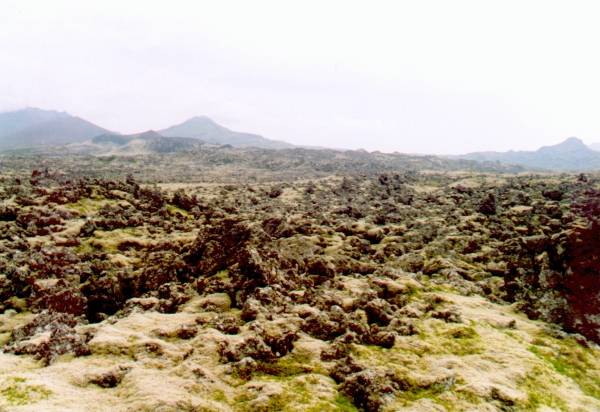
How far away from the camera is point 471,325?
20594 mm

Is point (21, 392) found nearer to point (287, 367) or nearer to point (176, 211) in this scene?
point (287, 367)

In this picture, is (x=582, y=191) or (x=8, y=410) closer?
(x=8, y=410)

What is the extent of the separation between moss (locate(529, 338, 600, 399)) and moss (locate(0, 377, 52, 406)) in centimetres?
1772

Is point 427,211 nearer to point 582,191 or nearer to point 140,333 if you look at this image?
point 582,191

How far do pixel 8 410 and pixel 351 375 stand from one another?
9.79 metres

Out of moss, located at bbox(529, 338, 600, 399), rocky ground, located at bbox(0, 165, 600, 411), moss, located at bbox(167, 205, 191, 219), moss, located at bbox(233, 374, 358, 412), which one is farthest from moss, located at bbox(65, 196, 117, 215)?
moss, located at bbox(529, 338, 600, 399)

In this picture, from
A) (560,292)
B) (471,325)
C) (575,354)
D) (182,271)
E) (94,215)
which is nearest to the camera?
(575,354)

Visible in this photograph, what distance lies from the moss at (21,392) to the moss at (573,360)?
17719 millimetres

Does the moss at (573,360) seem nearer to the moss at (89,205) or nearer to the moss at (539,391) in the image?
the moss at (539,391)

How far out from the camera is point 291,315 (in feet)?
65.2

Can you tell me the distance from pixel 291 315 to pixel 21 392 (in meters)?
10.3

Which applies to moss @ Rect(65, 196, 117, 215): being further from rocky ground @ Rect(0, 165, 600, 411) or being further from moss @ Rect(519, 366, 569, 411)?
moss @ Rect(519, 366, 569, 411)

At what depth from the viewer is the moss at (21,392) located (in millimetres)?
12250

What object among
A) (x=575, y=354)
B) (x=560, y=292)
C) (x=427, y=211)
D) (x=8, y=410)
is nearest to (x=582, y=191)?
(x=427, y=211)
